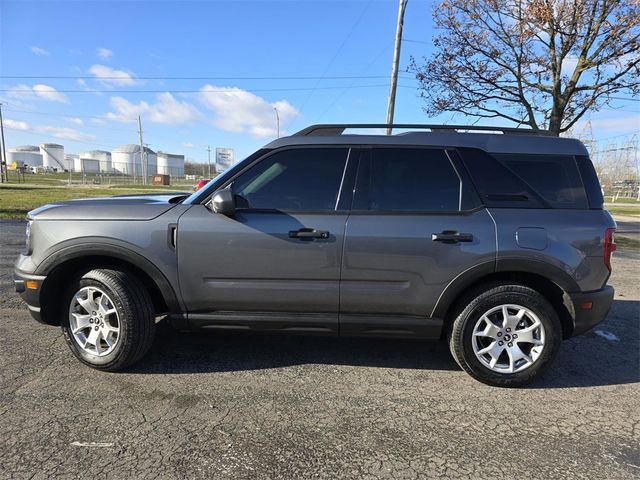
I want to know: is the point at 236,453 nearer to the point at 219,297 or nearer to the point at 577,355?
the point at 219,297

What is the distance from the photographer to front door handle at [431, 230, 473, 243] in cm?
318

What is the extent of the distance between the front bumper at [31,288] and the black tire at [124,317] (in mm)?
263

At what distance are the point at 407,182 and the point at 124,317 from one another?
95.9 inches

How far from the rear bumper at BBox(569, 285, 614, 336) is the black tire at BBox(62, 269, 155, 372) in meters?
3.30

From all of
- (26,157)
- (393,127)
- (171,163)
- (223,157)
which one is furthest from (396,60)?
(26,157)

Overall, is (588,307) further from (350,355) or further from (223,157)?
(223,157)

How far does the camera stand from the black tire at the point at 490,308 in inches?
Answer: 126

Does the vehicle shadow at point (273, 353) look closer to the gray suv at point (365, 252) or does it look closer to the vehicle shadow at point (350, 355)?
the vehicle shadow at point (350, 355)

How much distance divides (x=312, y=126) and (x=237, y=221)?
3.51 ft

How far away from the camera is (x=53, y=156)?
111m

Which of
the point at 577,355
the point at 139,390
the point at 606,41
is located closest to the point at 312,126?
the point at 139,390

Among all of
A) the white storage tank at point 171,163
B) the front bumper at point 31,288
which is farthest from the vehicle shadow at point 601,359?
the white storage tank at point 171,163

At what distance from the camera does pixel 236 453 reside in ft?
7.97

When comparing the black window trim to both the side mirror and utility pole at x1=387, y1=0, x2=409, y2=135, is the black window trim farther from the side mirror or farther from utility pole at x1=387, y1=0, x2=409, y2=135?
utility pole at x1=387, y1=0, x2=409, y2=135
